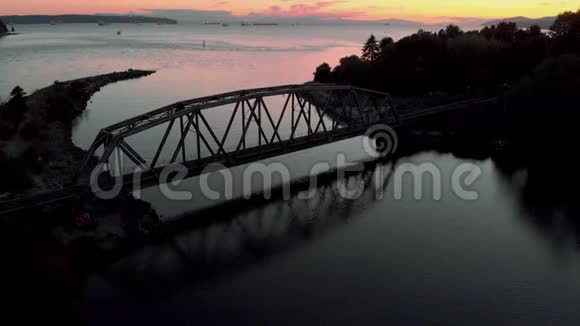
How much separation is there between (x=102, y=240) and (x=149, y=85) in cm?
7693

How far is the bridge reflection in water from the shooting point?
27.2m

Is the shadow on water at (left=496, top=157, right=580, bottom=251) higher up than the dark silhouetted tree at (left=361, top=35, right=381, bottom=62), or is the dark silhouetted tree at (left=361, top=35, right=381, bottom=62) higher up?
the dark silhouetted tree at (left=361, top=35, right=381, bottom=62)

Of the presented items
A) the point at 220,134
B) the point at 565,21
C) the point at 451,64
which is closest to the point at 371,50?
the point at 451,64

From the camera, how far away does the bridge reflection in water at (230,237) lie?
27156 mm

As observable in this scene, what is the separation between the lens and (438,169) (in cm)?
4838

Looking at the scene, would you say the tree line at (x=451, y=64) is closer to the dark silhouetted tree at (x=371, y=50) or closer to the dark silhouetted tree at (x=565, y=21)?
the dark silhouetted tree at (x=565, y=21)

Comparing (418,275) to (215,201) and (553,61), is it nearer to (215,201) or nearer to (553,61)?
(215,201)

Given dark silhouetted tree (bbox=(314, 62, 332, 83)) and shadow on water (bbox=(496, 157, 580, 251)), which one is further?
dark silhouetted tree (bbox=(314, 62, 332, 83))

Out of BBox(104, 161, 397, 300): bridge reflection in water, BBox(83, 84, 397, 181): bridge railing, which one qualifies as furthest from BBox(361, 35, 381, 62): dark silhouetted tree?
BBox(104, 161, 397, 300): bridge reflection in water

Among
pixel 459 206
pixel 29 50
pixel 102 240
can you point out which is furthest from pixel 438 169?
pixel 29 50

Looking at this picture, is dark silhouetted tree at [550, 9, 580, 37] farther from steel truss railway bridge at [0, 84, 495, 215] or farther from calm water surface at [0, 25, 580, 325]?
calm water surface at [0, 25, 580, 325]

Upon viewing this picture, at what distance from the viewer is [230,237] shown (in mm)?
32531

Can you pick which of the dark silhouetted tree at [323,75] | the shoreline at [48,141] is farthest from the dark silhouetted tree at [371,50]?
the shoreline at [48,141]

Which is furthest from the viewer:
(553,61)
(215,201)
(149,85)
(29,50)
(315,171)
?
(29,50)
